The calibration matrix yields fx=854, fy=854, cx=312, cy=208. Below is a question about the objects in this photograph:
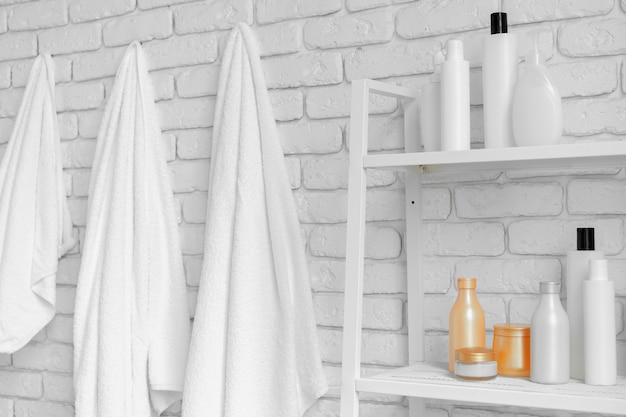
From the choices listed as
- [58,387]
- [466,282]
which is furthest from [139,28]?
[466,282]

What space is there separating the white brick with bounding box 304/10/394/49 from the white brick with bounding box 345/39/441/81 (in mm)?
22

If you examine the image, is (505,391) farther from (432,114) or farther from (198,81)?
(198,81)

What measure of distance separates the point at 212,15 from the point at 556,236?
84 centimetres

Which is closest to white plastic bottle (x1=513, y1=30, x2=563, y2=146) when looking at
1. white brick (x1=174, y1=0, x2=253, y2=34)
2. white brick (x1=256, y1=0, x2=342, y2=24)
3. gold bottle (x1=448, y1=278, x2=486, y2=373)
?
gold bottle (x1=448, y1=278, x2=486, y2=373)

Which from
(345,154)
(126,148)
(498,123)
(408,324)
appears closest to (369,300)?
(408,324)

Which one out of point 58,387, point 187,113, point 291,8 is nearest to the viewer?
point 291,8

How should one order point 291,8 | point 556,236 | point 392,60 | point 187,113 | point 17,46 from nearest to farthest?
1. point 556,236
2. point 392,60
3. point 291,8
4. point 187,113
5. point 17,46

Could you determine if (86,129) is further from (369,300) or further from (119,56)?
(369,300)

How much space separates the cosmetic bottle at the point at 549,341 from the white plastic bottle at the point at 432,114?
0.98 feet

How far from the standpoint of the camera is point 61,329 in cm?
193

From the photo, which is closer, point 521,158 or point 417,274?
point 521,158

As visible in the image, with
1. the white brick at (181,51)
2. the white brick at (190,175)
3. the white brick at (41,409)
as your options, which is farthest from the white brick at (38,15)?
the white brick at (41,409)

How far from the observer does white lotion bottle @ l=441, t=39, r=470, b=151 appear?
1.34 m

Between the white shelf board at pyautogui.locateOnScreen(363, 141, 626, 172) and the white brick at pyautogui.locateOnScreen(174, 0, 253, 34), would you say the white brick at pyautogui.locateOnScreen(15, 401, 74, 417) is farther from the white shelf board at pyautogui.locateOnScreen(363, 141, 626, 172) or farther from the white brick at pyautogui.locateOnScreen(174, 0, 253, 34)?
the white shelf board at pyautogui.locateOnScreen(363, 141, 626, 172)
